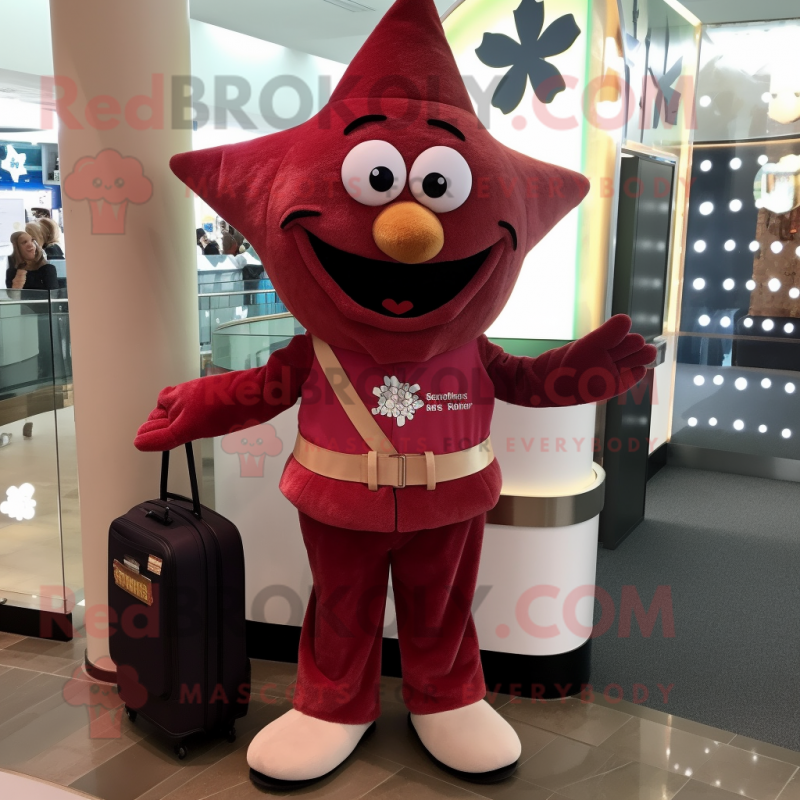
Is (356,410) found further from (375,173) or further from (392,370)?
(375,173)

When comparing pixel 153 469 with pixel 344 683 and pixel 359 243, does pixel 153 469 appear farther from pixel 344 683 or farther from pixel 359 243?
pixel 359 243

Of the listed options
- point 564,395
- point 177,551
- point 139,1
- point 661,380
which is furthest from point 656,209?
point 177,551

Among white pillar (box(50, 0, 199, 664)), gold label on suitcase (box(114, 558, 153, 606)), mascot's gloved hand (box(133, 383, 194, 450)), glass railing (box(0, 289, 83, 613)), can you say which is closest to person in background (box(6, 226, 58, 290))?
glass railing (box(0, 289, 83, 613))

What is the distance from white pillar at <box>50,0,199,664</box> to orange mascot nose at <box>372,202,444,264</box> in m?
0.88

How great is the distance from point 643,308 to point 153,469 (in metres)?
2.52

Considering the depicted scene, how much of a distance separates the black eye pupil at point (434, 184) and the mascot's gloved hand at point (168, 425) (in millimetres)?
747

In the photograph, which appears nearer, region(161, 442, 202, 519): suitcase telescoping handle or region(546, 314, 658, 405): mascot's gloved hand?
region(546, 314, 658, 405): mascot's gloved hand

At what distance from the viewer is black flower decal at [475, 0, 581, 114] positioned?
2342 mm

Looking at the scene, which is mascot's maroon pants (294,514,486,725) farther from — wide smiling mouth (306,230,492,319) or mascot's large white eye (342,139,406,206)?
mascot's large white eye (342,139,406,206)

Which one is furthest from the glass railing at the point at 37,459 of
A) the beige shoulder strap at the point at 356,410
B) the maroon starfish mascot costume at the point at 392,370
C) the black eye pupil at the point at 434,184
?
the black eye pupil at the point at 434,184

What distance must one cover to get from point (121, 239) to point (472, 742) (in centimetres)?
157

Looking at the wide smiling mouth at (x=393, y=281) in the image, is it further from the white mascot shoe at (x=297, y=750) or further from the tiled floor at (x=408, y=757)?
the tiled floor at (x=408, y=757)

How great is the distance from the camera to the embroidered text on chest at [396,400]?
6.31 feet

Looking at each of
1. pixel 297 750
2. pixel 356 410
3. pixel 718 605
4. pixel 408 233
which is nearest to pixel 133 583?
pixel 297 750
